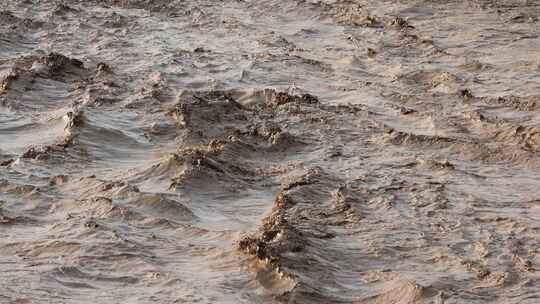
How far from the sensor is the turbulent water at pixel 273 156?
144 inches

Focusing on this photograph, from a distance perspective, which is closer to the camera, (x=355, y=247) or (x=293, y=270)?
(x=293, y=270)

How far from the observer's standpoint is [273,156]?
16.5 ft

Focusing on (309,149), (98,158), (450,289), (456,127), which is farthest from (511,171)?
(98,158)

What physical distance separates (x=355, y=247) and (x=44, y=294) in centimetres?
136

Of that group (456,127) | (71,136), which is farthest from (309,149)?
(71,136)

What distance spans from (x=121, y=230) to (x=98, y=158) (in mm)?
1024

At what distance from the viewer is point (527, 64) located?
6.48 metres

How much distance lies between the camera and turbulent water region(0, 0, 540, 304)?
3650mm

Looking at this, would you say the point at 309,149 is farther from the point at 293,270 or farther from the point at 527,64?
the point at 527,64

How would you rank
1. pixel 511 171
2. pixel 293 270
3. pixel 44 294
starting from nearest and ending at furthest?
1. pixel 44 294
2. pixel 293 270
3. pixel 511 171

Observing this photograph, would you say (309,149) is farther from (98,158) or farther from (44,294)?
(44,294)

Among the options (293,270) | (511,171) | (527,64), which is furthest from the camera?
(527,64)

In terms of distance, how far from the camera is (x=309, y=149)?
202 inches

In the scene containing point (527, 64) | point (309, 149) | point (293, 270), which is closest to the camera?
point (293, 270)
